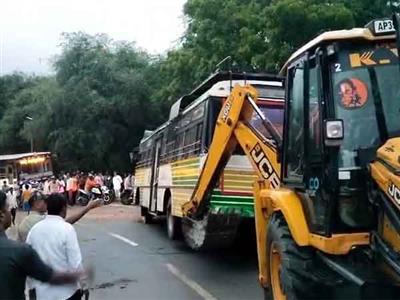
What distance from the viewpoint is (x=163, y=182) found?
15938 millimetres

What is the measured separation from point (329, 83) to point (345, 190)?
2.86 feet

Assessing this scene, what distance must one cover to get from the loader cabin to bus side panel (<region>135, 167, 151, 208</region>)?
13.7 meters

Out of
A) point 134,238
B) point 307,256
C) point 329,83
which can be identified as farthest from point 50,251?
point 134,238

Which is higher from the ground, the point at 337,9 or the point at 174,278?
the point at 337,9

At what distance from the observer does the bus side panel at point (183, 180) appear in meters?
11.7

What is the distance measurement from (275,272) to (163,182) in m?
9.47

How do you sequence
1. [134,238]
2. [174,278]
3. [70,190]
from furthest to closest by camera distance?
[70,190] → [134,238] → [174,278]

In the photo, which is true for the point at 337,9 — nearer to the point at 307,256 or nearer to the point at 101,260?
the point at 101,260

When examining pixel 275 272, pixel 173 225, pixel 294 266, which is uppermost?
pixel 294 266

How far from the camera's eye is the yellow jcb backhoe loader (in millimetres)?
4988

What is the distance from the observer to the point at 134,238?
16.5 m

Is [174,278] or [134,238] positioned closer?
[174,278]

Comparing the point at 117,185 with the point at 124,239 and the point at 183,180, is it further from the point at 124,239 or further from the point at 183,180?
the point at 183,180

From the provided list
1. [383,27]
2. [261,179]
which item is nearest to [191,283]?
[261,179]
